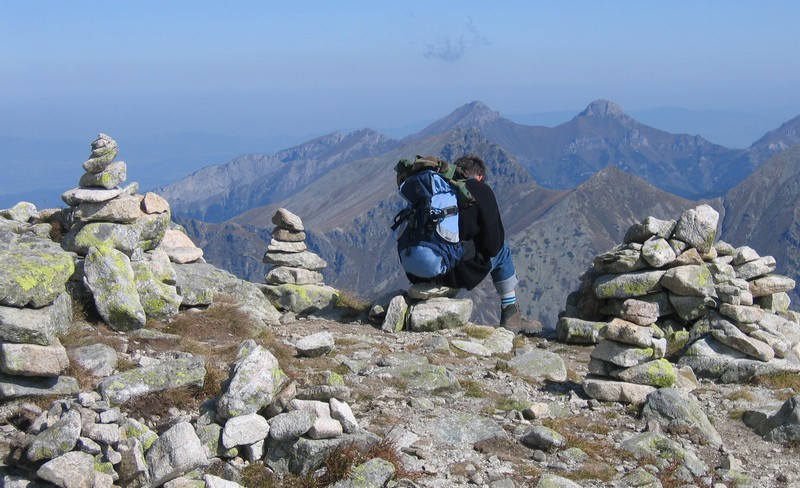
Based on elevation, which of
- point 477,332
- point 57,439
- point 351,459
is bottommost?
point 477,332

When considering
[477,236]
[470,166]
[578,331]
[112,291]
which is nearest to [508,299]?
[578,331]

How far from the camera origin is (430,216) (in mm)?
17281

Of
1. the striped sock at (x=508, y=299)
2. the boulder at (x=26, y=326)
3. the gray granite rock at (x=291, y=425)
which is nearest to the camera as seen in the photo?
the gray granite rock at (x=291, y=425)

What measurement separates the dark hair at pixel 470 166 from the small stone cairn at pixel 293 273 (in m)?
5.48

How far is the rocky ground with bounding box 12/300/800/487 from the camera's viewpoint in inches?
398

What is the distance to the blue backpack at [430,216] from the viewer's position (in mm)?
17281

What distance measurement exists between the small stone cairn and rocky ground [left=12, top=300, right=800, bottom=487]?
4.61 m

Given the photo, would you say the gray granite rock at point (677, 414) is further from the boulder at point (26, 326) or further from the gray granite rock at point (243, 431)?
the boulder at point (26, 326)

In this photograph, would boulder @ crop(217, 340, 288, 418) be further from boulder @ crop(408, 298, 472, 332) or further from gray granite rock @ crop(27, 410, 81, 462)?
boulder @ crop(408, 298, 472, 332)

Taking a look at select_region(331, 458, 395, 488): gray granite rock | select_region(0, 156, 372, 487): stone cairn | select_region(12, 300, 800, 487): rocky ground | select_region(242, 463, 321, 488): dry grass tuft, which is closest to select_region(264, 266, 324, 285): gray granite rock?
select_region(12, 300, 800, 487): rocky ground

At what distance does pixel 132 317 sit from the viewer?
13.9 metres

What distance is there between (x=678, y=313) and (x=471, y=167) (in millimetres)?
5859

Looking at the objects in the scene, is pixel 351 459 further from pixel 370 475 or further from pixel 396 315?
pixel 396 315

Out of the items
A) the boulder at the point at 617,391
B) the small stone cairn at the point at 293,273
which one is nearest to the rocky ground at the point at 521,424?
the boulder at the point at 617,391
